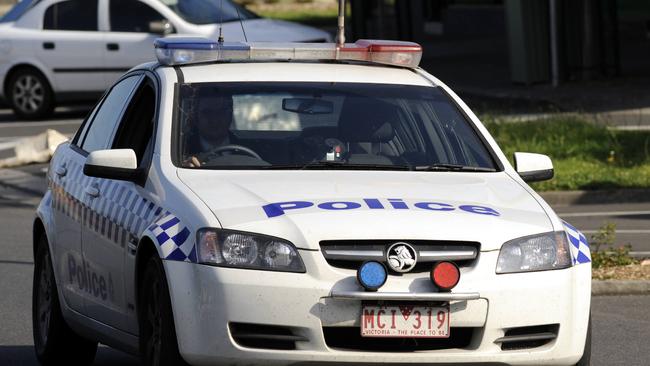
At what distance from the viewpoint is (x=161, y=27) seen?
906 inches

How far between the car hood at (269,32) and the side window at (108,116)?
13.9 meters

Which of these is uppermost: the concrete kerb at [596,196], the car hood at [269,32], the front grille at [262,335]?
the car hood at [269,32]

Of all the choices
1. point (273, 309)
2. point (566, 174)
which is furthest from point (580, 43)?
point (273, 309)

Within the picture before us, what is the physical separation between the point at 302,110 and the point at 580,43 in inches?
777

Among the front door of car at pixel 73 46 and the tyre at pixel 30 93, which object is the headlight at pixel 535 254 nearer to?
the front door of car at pixel 73 46

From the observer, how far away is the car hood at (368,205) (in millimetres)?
5863

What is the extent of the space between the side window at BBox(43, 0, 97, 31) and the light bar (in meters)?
16.0

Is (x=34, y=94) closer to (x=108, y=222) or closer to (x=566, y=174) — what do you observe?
(x=566, y=174)

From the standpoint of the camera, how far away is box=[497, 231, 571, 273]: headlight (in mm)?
5926

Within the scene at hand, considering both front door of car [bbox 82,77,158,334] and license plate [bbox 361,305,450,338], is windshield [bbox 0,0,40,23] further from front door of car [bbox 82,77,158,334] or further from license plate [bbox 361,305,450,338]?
license plate [bbox 361,305,450,338]

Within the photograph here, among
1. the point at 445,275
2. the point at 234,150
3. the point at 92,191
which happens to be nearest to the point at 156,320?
the point at 234,150

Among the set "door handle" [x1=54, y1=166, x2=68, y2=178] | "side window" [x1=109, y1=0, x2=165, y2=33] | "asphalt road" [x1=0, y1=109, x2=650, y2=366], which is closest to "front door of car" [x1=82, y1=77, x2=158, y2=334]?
"door handle" [x1=54, y1=166, x2=68, y2=178]

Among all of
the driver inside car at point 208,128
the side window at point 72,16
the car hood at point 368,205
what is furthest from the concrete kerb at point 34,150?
the car hood at point 368,205

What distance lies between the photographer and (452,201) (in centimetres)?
621
